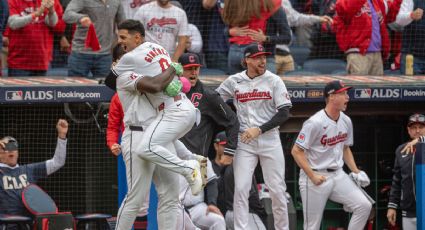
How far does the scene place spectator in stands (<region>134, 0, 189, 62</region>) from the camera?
1213 cm

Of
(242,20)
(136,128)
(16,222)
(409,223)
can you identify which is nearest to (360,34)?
(242,20)

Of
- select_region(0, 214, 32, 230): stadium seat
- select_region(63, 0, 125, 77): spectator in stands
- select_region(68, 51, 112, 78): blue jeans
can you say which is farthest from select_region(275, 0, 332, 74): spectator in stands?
select_region(0, 214, 32, 230): stadium seat

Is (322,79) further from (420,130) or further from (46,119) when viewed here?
(46,119)

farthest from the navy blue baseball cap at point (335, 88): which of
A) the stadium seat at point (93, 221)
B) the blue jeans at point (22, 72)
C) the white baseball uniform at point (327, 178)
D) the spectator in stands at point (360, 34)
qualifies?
A: the blue jeans at point (22, 72)

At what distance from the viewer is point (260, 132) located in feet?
34.7

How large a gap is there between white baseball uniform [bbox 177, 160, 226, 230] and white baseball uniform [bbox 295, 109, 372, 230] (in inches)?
31.6

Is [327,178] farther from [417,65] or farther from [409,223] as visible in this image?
[417,65]

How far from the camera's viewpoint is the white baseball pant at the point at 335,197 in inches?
429

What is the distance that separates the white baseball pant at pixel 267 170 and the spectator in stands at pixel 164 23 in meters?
1.77

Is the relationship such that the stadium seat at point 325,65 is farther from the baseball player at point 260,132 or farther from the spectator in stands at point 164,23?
the baseball player at point 260,132

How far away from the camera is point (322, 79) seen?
1234cm

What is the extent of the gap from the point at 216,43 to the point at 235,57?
86 centimetres

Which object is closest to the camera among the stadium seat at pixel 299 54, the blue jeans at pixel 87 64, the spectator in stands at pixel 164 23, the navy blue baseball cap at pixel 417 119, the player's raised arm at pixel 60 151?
the player's raised arm at pixel 60 151

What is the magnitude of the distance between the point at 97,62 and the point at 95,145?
81 centimetres
